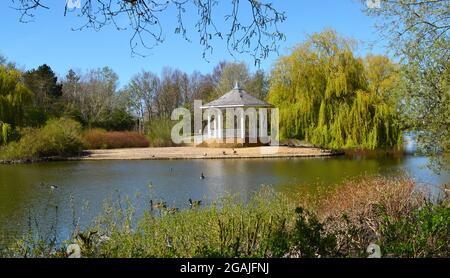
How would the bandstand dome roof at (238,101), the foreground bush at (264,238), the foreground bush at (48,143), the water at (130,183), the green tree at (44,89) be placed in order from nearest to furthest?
1. the foreground bush at (264,238)
2. the water at (130,183)
3. the foreground bush at (48,143)
4. the bandstand dome roof at (238,101)
5. the green tree at (44,89)

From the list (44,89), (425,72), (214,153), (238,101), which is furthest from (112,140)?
(425,72)

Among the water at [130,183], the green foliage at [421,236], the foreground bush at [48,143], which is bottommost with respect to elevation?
the water at [130,183]

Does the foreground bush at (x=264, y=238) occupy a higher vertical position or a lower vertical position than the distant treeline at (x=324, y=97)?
lower

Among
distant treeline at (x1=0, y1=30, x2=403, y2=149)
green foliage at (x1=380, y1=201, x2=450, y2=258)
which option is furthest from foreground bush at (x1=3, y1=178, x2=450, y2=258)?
distant treeline at (x1=0, y1=30, x2=403, y2=149)

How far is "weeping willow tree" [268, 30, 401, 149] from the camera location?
2483 centimetres

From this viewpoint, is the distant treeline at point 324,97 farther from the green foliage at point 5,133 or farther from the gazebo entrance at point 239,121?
the gazebo entrance at point 239,121

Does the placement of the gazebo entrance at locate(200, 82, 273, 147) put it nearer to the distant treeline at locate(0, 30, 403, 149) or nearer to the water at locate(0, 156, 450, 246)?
the distant treeline at locate(0, 30, 403, 149)

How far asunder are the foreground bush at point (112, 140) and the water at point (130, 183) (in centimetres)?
979

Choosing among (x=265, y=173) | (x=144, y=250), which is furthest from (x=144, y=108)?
(x=144, y=250)

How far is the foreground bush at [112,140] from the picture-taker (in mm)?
30622

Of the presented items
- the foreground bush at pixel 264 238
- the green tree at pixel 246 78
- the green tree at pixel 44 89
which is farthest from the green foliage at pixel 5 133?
the foreground bush at pixel 264 238

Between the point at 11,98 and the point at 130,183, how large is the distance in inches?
532

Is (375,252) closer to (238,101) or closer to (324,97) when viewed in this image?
(324,97)

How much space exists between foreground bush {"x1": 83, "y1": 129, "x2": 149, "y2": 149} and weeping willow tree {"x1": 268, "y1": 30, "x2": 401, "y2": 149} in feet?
32.8
